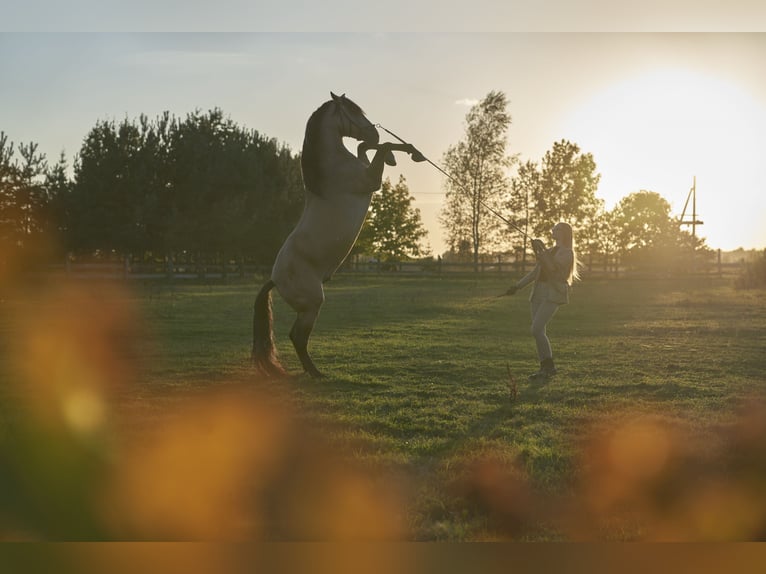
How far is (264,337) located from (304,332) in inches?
23.4

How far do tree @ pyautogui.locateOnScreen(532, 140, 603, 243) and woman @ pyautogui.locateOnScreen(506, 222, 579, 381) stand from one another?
29.2 metres

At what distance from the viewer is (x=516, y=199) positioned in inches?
1479

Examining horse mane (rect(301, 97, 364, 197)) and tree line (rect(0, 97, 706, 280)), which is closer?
horse mane (rect(301, 97, 364, 197))

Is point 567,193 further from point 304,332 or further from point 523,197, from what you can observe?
point 304,332

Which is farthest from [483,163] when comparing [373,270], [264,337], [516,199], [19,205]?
[264,337]

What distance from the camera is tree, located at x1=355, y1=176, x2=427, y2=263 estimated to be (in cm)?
6088

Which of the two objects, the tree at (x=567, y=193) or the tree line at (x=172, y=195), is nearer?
the tree line at (x=172, y=195)

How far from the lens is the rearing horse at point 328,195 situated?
291 inches

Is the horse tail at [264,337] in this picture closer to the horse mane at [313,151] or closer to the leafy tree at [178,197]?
the horse mane at [313,151]

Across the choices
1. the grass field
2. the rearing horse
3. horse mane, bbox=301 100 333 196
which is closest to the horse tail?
the grass field

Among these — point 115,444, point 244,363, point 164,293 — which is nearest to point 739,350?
point 244,363

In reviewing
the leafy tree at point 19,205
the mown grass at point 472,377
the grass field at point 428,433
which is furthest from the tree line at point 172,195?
the grass field at point 428,433

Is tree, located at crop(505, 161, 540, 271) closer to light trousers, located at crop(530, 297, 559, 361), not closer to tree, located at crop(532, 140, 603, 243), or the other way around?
tree, located at crop(532, 140, 603, 243)

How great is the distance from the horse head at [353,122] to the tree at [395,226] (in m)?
51.1
